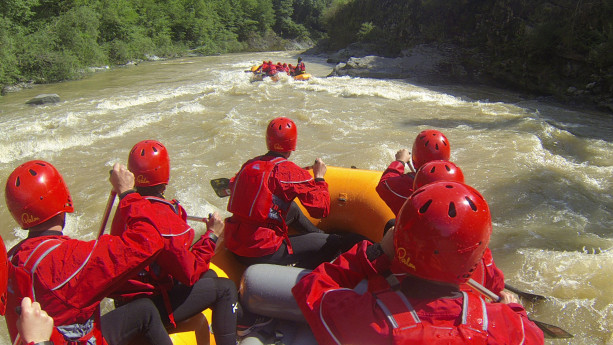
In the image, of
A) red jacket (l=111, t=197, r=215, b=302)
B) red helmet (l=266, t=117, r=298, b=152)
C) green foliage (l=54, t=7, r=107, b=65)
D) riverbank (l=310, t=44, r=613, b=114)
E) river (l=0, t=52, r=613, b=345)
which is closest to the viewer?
red jacket (l=111, t=197, r=215, b=302)

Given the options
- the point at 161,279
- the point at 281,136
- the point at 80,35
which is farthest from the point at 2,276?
the point at 80,35

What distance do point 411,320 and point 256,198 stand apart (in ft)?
4.38

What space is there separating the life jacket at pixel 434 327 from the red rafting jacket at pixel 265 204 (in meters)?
1.24

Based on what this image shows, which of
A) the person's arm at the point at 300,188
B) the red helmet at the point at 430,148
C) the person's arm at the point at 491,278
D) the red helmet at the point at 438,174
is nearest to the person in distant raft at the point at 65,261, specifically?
the person's arm at the point at 300,188

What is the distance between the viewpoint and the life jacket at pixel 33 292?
140 centimetres

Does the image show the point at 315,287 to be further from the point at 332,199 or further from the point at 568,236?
the point at 568,236

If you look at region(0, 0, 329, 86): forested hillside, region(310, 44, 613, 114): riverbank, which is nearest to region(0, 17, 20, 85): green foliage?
region(0, 0, 329, 86): forested hillside

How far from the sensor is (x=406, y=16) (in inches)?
867

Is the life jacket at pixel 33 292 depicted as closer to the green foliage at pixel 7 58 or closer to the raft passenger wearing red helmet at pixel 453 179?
the raft passenger wearing red helmet at pixel 453 179

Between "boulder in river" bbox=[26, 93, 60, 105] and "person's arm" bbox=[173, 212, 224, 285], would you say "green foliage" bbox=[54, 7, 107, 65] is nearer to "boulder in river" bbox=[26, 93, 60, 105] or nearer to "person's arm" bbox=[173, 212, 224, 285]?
"boulder in river" bbox=[26, 93, 60, 105]

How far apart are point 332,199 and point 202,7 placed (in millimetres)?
40697

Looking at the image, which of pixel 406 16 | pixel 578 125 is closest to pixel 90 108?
pixel 578 125

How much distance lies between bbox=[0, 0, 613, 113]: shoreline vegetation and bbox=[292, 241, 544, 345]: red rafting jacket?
10.5 meters

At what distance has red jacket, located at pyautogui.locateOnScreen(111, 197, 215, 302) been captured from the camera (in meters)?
1.82
